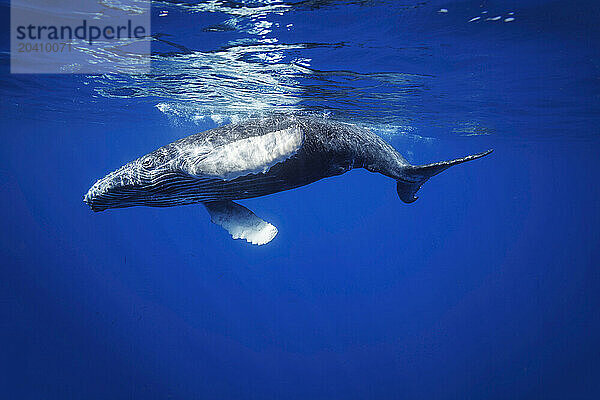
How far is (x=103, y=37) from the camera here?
10.6 metres

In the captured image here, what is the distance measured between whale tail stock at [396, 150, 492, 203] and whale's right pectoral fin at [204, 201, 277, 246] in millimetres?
2515

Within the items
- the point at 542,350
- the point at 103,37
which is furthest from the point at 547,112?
the point at 542,350

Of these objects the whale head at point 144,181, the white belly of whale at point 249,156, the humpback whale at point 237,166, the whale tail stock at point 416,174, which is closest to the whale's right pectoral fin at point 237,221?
the humpback whale at point 237,166

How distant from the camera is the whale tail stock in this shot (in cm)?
543

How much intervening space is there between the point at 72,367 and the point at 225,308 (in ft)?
90.8

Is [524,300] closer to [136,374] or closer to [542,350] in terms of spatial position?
[542,350]

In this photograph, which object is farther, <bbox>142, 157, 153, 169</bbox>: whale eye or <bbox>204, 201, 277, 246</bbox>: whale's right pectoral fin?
<bbox>204, 201, 277, 246</bbox>: whale's right pectoral fin

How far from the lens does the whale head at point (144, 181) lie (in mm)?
3641

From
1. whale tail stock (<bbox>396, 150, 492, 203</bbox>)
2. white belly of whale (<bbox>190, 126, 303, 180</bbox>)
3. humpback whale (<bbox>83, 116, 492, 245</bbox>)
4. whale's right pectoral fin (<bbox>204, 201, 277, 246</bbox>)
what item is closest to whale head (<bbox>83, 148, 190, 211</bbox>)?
humpback whale (<bbox>83, 116, 492, 245</bbox>)

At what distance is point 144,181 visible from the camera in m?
3.65

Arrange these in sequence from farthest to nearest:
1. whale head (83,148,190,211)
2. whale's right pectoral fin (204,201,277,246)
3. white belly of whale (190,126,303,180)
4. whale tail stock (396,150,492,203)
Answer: whale tail stock (396,150,492,203) < whale's right pectoral fin (204,201,277,246) < whale head (83,148,190,211) < white belly of whale (190,126,303,180)

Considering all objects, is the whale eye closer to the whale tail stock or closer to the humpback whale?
the humpback whale

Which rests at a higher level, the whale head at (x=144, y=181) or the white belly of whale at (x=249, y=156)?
the white belly of whale at (x=249, y=156)

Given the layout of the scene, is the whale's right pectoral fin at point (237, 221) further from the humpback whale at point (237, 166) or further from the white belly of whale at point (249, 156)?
the white belly of whale at point (249, 156)
